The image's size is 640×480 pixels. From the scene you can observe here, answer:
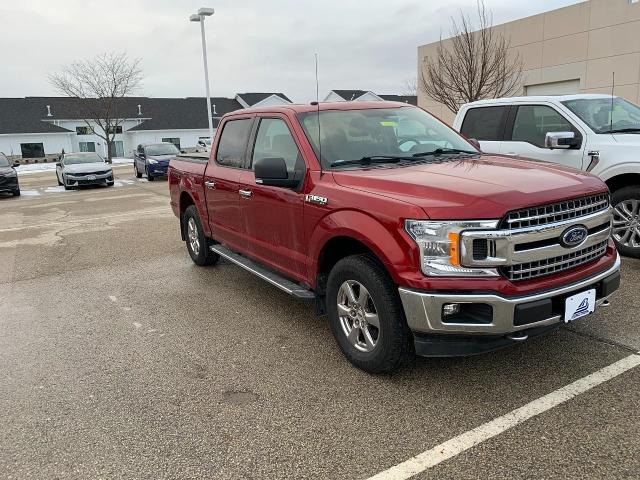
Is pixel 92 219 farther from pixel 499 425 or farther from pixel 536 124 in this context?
pixel 499 425

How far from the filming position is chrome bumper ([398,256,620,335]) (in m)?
2.95

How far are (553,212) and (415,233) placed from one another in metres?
0.84

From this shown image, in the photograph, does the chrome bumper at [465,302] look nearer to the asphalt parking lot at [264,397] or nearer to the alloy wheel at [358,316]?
the alloy wheel at [358,316]

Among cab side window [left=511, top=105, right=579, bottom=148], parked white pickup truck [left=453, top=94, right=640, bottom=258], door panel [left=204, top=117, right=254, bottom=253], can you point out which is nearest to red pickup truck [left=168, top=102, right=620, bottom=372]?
door panel [left=204, top=117, right=254, bottom=253]

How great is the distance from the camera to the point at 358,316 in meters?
3.64

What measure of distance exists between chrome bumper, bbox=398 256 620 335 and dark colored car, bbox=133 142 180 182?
19.9m

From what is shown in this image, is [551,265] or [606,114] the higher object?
[606,114]

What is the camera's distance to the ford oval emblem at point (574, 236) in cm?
319

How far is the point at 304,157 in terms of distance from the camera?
4156 millimetres

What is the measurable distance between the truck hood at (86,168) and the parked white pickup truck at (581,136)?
53.5ft

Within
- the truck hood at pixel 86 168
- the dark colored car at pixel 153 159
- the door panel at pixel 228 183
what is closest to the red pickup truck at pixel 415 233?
the door panel at pixel 228 183

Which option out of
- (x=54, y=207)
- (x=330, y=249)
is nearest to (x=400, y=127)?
(x=330, y=249)

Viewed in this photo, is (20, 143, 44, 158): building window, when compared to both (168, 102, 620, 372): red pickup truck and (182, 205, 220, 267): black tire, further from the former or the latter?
(168, 102, 620, 372): red pickup truck

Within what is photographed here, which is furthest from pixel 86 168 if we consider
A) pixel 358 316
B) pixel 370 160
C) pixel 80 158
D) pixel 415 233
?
pixel 415 233
